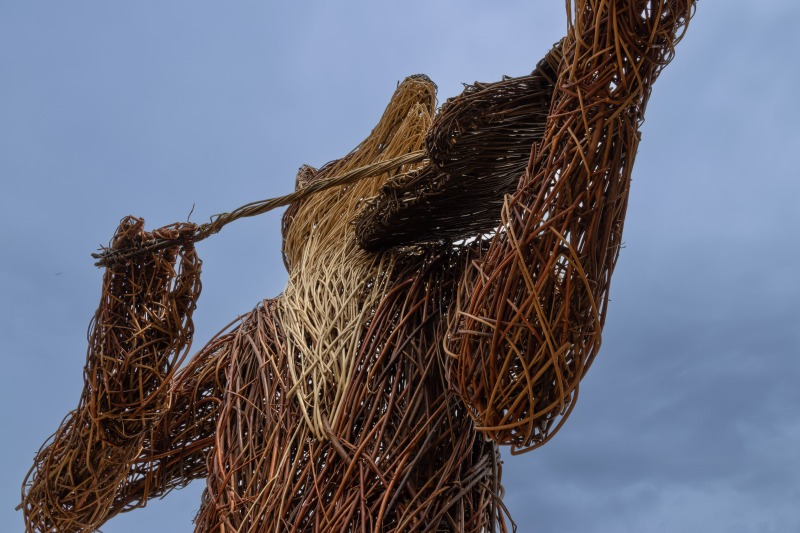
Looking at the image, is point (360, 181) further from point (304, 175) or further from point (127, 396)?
point (127, 396)

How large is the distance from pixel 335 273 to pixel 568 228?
2.63ft

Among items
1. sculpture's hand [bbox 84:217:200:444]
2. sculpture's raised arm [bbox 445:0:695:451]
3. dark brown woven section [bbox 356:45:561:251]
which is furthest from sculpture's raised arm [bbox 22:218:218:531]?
sculpture's raised arm [bbox 445:0:695:451]

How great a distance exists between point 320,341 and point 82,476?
697 mm

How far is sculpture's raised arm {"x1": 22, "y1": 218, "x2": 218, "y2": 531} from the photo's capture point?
2293 millimetres

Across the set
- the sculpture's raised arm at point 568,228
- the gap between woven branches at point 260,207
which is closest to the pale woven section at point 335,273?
the gap between woven branches at point 260,207

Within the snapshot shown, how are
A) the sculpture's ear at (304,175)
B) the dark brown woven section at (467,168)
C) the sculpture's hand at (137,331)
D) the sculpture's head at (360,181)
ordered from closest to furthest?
the dark brown woven section at (467,168) < the sculpture's hand at (137,331) < the sculpture's head at (360,181) < the sculpture's ear at (304,175)

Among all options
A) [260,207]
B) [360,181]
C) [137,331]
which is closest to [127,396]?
[137,331]

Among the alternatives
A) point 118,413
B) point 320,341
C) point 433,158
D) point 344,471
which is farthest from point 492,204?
point 118,413

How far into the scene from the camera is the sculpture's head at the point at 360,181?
8.13 feet

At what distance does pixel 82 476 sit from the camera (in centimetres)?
237

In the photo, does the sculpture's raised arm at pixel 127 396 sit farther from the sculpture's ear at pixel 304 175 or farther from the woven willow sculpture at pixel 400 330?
the sculpture's ear at pixel 304 175

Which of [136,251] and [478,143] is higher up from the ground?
[136,251]

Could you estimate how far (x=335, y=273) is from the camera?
2246 millimetres

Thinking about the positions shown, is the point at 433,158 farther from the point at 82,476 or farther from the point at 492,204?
the point at 82,476
